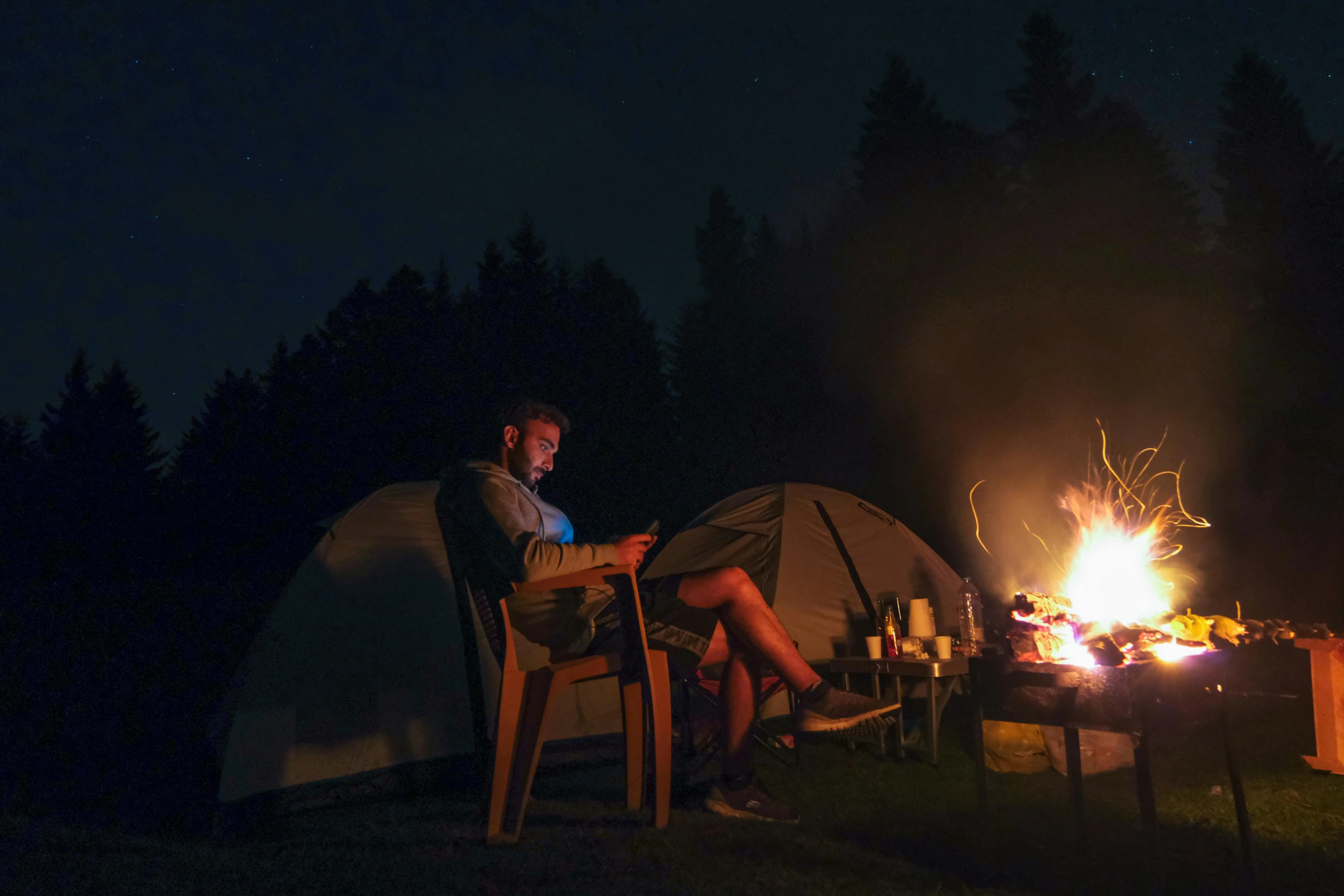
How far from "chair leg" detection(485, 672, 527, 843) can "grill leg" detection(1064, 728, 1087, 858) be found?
1.66 m

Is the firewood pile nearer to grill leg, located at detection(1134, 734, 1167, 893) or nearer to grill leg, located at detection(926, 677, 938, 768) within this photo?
grill leg, located at detection(1134, 734, 1167, 893)

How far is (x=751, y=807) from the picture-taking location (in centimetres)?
280

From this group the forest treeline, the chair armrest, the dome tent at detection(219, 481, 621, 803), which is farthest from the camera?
the forest treeline

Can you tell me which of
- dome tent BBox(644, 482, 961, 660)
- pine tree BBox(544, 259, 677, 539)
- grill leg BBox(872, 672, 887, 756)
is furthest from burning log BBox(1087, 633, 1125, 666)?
pine tree BBox(544, 259, 677, 539)

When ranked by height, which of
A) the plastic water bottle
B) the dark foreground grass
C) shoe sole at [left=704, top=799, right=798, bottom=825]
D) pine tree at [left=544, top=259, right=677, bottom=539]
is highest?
pine tree at [left=544, top=259, right=677, bottom=539]

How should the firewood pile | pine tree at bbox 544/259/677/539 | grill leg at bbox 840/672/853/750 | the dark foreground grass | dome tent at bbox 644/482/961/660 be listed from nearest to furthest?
the dark foreground grass → the firewood pile → grill leg at bbox 840/672/853/750 → dome tent at bbox 644/482/961/660 → pine tree at bbox 544/259/677/539

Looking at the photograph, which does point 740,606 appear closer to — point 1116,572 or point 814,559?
point 1116,572

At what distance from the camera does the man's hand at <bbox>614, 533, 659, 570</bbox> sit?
2.50m

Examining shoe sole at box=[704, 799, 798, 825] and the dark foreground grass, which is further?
shoe sole at box=[704, 799, 798, 825]

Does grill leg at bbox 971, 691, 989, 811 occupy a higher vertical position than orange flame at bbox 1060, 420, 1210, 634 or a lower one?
lower

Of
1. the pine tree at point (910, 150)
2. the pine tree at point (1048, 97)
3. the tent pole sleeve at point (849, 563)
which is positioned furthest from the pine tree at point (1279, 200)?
the tent pole sleeve at point (849, 563)

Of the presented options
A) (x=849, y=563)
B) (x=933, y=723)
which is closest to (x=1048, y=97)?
(x=849, y=563)

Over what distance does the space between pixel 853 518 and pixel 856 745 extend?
1.39m

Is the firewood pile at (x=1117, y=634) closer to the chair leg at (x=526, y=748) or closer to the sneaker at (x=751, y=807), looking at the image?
the sneaker at (x=751, y=807)
